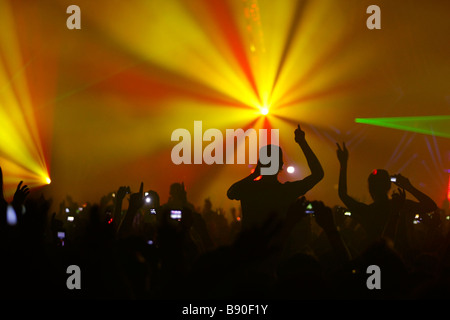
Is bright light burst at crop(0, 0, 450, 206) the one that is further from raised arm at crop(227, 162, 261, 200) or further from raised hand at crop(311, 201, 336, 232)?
raised hand at crop(311, 201, 336, 232)

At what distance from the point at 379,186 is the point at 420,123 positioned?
9.10 m

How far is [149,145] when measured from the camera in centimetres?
1242

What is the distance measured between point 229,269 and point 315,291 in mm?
442

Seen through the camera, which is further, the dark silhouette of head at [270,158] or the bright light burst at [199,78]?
the bright light burst at [199,78]

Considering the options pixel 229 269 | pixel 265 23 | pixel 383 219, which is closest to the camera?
pixel 229 269

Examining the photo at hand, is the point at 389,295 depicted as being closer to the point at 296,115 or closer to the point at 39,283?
the point at 39,283

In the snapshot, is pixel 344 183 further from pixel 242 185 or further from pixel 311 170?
pixel 242 185

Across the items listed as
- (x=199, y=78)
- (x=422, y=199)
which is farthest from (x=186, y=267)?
(x=199, y=78)

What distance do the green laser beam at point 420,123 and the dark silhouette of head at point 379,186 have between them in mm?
8609

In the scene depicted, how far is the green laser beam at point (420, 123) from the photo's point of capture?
11.5 m

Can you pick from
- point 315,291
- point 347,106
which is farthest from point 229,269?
point 347,106

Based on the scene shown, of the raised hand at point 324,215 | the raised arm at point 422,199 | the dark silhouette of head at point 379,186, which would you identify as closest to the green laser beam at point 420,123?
the raised arm at point 422,199

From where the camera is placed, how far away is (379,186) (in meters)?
3.38

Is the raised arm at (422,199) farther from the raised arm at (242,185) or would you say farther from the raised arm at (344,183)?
the raised arm at (242,185)
